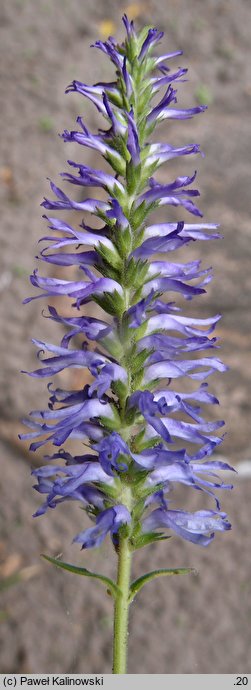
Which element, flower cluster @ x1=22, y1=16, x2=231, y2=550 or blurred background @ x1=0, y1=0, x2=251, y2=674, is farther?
blurred background @ x1=0, y1=0, x2=251, y2=674

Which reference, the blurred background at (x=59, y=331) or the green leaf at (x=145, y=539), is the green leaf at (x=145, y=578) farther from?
the blurred background at (x=59, y=331)

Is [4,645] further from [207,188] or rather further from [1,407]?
[207,188]

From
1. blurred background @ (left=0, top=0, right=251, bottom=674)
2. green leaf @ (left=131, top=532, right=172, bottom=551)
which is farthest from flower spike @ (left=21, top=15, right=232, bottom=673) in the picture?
blurred background @ (left=0, top=0, right=251, bottom=674)

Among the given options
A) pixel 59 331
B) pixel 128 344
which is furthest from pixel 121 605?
pixel 59 331

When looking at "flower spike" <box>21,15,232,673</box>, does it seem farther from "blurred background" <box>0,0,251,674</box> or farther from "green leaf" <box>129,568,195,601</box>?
"blurred background" <box>0,0,251,674</box>

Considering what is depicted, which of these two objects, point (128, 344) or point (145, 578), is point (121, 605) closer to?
point (145, 578)

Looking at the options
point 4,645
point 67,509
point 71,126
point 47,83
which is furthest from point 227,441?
point 47,83

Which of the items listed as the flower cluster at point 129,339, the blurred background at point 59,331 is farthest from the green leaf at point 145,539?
the blurred background at point 59,331

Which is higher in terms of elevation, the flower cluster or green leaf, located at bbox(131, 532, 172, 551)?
the flower cluster
